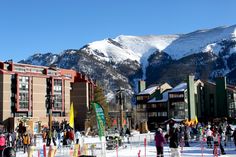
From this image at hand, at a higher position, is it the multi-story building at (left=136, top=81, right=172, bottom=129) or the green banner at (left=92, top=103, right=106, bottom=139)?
the multi-story building at (left=136, top=81, right=172, bottom=129)

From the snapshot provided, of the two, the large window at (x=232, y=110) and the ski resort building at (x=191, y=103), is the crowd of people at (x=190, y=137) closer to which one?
the ski resort building at (x=191, y=103)

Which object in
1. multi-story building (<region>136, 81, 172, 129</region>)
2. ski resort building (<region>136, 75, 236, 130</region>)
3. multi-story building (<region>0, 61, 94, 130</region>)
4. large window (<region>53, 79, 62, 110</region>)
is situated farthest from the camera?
multi-story building (<region>136, 81, 172, 129</region>)

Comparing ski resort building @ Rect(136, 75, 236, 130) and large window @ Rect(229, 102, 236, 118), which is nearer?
ski resort building @ Rect(136, 75, 236, 130)

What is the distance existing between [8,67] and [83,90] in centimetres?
2223

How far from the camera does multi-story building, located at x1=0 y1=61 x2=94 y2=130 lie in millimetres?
94938

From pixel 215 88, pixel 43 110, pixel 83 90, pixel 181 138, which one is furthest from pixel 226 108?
pixel 181 138

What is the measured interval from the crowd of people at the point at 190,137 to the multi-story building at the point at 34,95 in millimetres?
56208

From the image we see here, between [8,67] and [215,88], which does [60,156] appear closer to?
[8,67]

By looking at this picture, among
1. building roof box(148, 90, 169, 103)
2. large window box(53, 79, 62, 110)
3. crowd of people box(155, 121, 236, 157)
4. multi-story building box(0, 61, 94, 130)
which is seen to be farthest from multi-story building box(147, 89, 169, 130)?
crowd of people box(155, 121, 236, 157)

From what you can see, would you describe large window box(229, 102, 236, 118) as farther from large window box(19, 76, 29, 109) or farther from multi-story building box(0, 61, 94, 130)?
large window box(19, 76, 29, 109)

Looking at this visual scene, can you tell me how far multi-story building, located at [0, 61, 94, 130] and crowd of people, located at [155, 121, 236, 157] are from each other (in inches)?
2213

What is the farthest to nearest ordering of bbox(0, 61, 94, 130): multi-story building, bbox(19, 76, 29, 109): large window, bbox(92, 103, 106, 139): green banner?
1. bbox(19, 76, 29, 109): large window
2. bbox(0, 61, 94, 130): multi-story building
3. bbox(92, 103, 106, 139): green banner

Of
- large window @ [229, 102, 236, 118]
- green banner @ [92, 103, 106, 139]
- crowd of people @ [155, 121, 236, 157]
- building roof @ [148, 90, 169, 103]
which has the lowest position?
crowd of people @ [155, 121, 236, 157]

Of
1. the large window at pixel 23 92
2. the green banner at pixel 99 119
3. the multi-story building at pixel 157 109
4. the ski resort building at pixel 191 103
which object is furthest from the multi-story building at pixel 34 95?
the green banner at pixel 99 119
